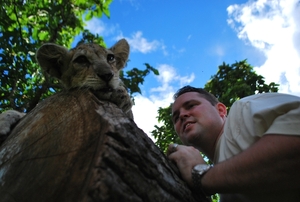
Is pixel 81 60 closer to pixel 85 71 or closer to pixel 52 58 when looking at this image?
pixel 85 71

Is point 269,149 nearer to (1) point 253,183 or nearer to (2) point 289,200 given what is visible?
(1) point 253,183

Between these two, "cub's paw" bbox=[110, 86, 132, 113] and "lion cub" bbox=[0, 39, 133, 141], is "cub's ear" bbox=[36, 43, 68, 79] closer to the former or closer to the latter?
Answer: "lion cub" bbox=[0, 39, 133, 141]

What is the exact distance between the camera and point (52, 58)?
5355mm

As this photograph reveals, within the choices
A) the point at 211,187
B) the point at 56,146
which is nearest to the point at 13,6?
the point at 56,146

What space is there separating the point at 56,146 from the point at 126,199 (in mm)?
761

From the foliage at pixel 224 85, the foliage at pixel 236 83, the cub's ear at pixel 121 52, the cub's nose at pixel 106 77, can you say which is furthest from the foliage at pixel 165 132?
the cub's nose at pixel 106 77

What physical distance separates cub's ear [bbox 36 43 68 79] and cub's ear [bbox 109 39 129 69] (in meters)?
1.46

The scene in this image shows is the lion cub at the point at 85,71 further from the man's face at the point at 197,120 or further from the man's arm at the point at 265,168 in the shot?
the man's arm at the point at 265,168

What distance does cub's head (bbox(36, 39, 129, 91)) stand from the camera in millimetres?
4086

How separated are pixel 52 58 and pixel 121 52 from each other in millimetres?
1891

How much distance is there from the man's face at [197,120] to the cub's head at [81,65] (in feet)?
3.74

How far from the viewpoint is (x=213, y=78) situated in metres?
15.0

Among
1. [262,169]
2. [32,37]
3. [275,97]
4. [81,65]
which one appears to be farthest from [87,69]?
[32,37]

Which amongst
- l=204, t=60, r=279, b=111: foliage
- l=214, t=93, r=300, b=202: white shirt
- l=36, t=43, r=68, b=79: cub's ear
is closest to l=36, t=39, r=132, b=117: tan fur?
l=36, t=43, r=68, b=79: cub's ear
